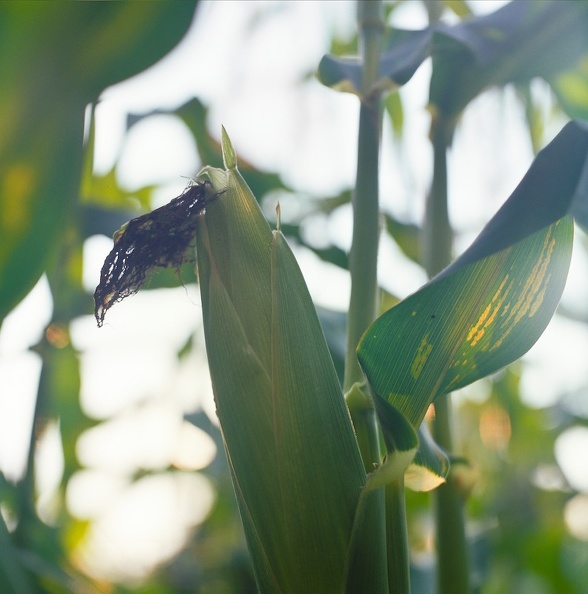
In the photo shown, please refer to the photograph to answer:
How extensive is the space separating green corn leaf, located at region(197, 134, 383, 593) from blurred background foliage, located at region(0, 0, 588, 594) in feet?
0.53

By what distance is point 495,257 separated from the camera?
13.0 inches

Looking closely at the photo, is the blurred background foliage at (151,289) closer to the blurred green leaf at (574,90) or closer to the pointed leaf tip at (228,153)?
the blurred green leaf at (574,90)

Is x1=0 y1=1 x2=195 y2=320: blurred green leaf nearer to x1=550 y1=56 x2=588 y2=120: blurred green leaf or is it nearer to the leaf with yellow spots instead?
the leaf with yellow spots

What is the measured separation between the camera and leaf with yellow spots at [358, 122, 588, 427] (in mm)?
294

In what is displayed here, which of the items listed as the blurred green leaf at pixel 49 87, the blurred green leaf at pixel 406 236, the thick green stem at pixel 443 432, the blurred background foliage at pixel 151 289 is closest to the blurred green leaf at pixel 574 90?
the blurred background foliage at pixel 151 289

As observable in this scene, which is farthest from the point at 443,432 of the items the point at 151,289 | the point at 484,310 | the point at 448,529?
the point at 151,289

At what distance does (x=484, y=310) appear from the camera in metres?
0.33

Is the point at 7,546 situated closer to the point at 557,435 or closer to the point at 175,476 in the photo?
the point at 175,476

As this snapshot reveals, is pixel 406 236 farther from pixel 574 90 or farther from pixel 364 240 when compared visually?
pixel 364 240

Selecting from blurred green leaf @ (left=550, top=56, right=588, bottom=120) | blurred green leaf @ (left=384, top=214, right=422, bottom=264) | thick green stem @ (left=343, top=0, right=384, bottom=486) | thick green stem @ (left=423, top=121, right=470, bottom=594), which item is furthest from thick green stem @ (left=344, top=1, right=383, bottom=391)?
blurred green leaf @ (left=384, top=214, right=422, bottom=264)

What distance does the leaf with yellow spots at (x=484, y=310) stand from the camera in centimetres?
29

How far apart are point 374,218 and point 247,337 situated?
0.11m

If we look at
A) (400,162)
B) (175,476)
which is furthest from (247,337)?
(175,476)

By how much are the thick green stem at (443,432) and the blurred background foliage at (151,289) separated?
2 cm
